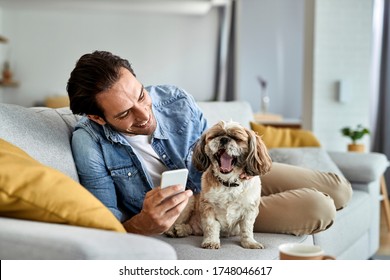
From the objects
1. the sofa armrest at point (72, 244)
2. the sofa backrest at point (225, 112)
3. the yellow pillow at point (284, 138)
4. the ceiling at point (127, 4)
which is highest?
the ceiling at point (127, 4)

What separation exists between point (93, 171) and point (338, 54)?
3.19m

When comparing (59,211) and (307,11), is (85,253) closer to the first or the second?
(59,211)

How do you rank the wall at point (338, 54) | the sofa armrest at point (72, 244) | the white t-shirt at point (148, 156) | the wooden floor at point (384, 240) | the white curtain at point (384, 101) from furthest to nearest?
the white curtain at point (384, 101) → the wall at point (338, 54) → the wooden floor at point (384, 240) → the white t-shirt at point (148, 156) → the sofa armrest at point (72, 244)

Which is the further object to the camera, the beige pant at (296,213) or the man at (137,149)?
the beige pant at (296,213)

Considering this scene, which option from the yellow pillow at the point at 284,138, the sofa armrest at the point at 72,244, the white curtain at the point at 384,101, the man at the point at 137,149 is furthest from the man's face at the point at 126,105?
the white curtain at the point at 384,101

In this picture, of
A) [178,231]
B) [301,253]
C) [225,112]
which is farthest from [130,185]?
[225,112]

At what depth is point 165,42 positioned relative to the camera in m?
10.1

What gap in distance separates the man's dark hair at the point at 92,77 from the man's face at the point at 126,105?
0.02 metres

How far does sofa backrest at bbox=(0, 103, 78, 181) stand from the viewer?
5.21 feet

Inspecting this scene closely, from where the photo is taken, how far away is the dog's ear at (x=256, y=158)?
5.28 feet

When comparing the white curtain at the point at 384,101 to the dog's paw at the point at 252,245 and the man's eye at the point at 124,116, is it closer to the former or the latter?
the dog's paw at the point at 252,245

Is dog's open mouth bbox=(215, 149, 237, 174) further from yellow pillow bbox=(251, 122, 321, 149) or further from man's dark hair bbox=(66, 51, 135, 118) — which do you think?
yellow pillow bbox=(251, 122, 321, 149)

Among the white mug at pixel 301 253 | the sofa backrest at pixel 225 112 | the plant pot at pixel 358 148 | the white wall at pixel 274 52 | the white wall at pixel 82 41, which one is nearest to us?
the white mug at pixel 301 253

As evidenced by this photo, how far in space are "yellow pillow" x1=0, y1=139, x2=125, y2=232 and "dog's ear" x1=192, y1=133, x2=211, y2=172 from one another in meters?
0.50
